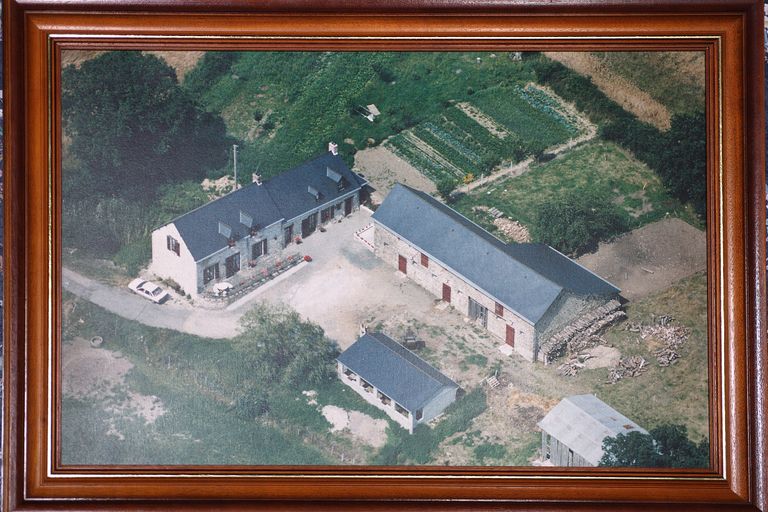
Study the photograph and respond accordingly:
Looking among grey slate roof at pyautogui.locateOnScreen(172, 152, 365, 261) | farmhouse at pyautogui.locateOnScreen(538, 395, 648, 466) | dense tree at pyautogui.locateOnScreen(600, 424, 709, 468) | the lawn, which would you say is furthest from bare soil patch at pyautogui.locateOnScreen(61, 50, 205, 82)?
dense tree at pyautogui.locateOnScreen(600, 424, 709, 468)

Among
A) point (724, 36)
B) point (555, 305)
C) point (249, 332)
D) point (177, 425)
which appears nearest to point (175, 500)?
point (177, 425)

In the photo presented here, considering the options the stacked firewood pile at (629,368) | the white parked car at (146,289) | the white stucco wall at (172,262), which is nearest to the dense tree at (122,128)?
the white stucco wall at (172,262)

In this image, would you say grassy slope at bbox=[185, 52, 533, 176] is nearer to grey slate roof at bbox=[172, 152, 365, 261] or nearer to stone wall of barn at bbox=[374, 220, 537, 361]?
grey slate roof at bbox=[172, 152, 365, 261]

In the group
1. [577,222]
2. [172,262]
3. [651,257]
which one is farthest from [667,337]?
[172,262]

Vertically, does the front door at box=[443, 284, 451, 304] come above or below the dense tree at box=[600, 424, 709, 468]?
above

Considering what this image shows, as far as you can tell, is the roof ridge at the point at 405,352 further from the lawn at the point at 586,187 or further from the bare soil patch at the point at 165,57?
the bare soil patch at the point at 165,57

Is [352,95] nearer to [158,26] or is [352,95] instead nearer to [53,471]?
[158,26]
